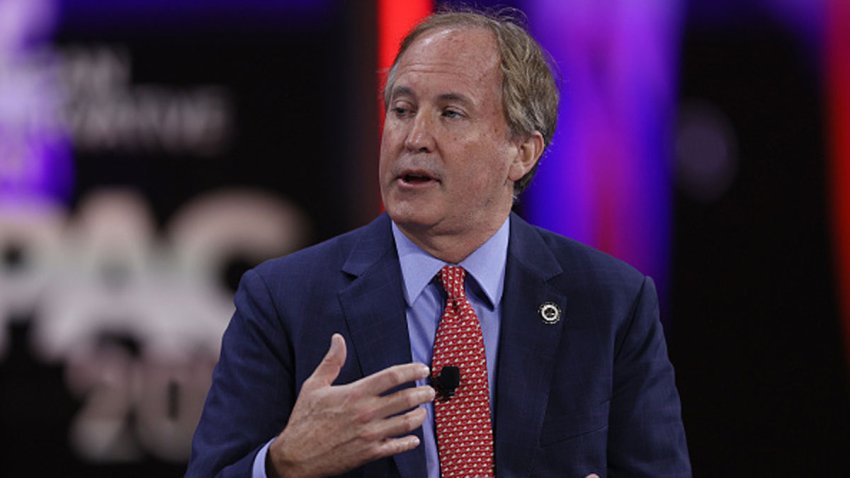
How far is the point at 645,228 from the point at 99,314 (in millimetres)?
1829

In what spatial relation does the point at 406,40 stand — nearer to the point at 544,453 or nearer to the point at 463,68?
the point at 463,68

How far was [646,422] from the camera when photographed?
228cm

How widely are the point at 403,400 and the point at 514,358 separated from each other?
0.36 m

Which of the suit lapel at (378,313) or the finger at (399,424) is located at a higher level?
the suit lapel at (378,313)

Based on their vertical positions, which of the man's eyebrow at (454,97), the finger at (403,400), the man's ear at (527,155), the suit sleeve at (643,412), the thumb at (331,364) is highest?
the man's eyebrow at (454,97)

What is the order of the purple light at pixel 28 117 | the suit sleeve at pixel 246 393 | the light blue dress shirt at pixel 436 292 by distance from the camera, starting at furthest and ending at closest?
the purple light at pixel 28 117, the light blue dress shirt at pixel 436 292, the suit sleeve at pixel 246 393

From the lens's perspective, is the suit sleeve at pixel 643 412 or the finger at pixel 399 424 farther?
the suit sleeve at pixel 643 412

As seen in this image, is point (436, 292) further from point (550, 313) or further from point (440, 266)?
point (550, 313)

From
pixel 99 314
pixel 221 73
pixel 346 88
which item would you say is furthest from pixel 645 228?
pixel 99 314

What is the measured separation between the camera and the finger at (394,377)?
1916mm

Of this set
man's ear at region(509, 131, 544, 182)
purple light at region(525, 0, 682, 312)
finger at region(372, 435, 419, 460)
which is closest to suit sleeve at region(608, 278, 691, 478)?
man's ear at region(509, 131, 544, 182)

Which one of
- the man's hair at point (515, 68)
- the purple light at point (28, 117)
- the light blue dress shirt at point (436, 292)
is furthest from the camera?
the purple light at point (28, 117)

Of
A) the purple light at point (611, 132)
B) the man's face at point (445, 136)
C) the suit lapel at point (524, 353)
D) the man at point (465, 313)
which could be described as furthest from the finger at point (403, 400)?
the purple light at point (611, 132)

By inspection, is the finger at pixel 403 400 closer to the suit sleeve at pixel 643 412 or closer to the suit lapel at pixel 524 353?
the suit lapel at pixel 524 353
